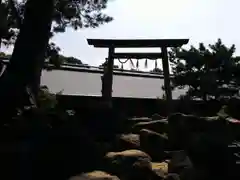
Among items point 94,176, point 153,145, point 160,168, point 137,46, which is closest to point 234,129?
point 153,145

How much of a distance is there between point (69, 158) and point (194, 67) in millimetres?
10882

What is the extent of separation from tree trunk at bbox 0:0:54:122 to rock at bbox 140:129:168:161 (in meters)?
2.63

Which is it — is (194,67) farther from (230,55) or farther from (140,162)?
(140,162)

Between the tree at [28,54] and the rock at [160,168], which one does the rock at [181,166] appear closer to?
the rock at [160,168]

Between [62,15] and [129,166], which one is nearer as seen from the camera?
[129,166]

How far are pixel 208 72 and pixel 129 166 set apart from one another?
9933 millimetres

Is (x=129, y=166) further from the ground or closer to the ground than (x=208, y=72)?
closer to the ground

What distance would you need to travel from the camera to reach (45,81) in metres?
16.5

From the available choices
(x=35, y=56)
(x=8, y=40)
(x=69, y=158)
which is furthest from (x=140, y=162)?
(x=8, y=40)

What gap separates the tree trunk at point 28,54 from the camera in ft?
27.1

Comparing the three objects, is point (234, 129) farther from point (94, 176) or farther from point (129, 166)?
point (94, 176)

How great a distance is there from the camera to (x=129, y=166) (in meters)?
6.71

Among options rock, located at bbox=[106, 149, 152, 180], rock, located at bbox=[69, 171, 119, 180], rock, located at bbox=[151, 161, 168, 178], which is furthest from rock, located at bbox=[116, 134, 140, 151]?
rock, located at bbox=[69, 171, 119, 180]

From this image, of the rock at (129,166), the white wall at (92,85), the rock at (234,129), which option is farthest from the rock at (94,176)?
the white wall at (92,85)
